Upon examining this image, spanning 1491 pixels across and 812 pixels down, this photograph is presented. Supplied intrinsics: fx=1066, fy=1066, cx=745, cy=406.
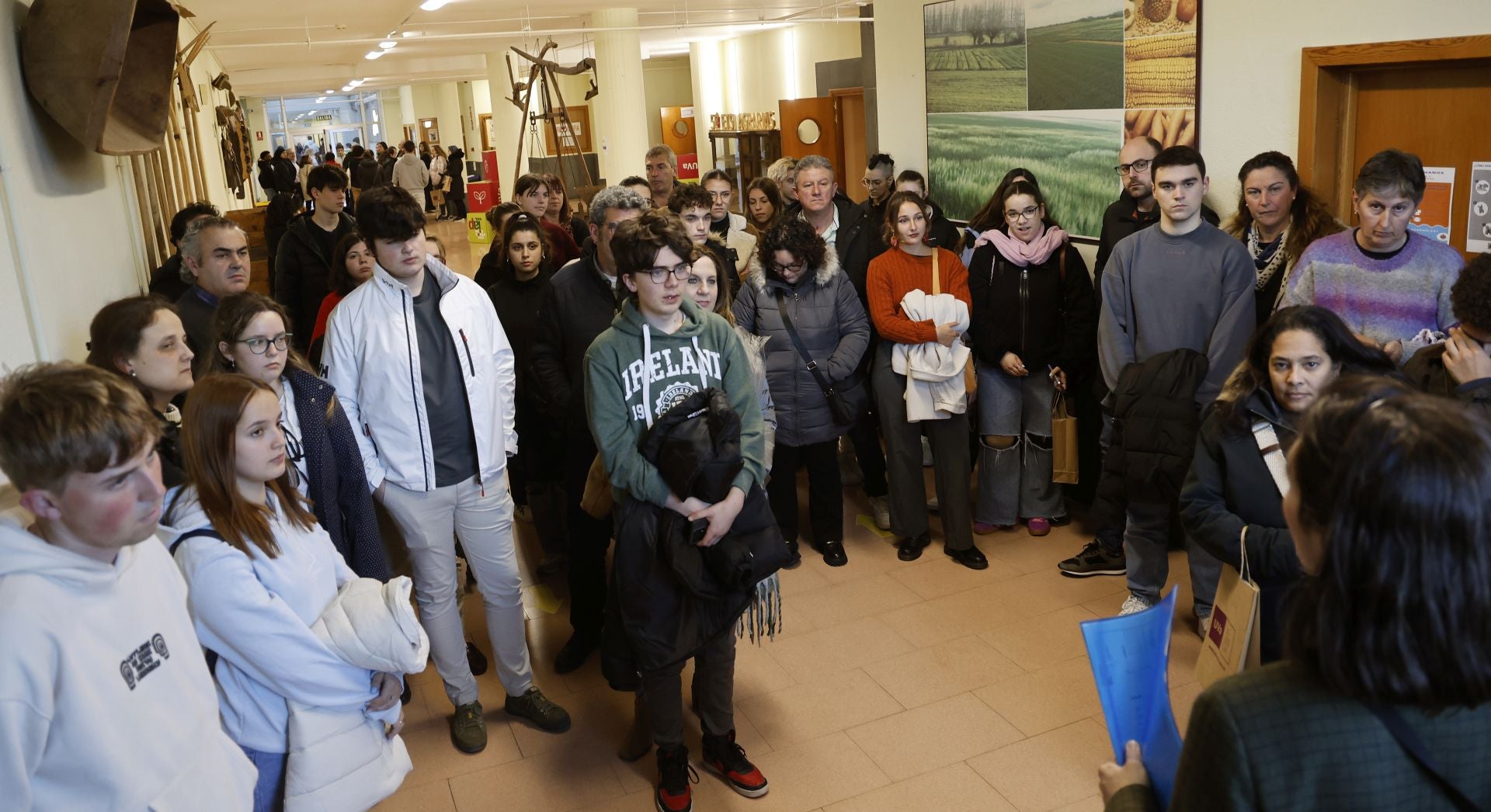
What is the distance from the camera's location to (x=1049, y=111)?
18.0 feet

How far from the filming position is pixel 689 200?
4.63 meters

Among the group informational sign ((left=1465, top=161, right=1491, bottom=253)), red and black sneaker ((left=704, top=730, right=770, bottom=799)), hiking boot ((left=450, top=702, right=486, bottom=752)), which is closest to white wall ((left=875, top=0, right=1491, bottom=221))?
informational sign ((left=1465, top=161, right=1491, bottom=253))

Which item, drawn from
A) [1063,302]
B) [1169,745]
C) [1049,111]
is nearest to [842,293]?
[1063,302]

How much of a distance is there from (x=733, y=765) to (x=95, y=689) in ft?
6.42

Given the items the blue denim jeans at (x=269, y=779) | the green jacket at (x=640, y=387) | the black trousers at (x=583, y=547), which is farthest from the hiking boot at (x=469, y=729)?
the blue denim jeans at (x=269, y=779)

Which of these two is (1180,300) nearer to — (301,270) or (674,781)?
(674,781)

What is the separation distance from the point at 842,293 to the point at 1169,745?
3269 millimetres

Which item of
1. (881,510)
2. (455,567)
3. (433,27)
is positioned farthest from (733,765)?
(433,27)

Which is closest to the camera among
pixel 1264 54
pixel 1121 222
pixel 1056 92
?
pixel 1264 54

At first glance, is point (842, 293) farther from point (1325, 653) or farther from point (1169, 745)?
point (1325, 653)

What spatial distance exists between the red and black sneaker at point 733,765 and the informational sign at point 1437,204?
297cm

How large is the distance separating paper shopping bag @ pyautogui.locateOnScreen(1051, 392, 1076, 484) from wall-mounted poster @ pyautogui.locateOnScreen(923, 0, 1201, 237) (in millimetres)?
1136

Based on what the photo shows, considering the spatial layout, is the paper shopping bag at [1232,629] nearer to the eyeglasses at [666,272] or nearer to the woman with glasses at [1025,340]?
the eyeglasses at [666,272]

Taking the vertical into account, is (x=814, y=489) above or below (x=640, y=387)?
below
